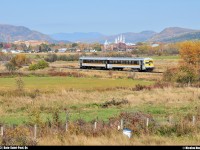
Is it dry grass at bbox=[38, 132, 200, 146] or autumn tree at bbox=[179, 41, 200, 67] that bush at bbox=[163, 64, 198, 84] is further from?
dry grass at bbox=[38, 132, 200, 146]

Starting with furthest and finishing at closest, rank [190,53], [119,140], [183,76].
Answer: [190,53] < [183,76] < [119,140]

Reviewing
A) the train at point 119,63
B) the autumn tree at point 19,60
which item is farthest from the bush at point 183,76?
the autumn tree at point 19,60

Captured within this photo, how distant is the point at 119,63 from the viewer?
245 feet

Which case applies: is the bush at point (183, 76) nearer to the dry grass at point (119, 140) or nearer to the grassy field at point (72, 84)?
the grassy field at point (72, 84)

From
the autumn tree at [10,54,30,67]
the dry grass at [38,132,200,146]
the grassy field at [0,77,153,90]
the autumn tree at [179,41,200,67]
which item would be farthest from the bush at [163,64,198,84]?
the autumn tree at [10,54,30,67]

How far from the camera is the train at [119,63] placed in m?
72.2

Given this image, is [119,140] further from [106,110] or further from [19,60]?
[19,60]

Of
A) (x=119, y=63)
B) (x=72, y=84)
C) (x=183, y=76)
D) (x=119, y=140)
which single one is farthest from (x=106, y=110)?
(x=119, y=63)

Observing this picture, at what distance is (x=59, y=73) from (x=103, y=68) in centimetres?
962

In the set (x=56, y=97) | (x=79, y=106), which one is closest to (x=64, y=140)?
(x=79, y=106)

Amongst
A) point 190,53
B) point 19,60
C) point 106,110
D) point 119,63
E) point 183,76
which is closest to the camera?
point 106,110

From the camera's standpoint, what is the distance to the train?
237 ft

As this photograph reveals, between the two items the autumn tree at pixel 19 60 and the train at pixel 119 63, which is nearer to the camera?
the train at pixel 119 63

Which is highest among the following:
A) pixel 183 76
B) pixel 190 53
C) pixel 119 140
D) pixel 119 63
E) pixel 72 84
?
pixel 119 140
